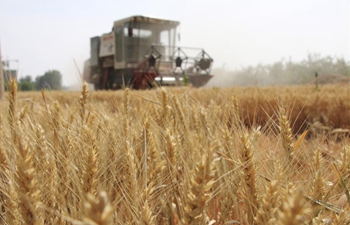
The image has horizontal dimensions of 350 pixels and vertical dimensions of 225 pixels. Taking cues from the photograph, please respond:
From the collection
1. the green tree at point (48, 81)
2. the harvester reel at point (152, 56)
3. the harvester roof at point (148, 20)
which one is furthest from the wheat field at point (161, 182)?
the harvester roof at point (148, 20)

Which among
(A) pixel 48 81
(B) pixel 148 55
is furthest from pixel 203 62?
(A) pixel 48 81

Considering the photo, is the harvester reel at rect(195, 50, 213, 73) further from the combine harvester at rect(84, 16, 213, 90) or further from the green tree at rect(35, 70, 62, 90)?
the green tree at rect(35, 70, 62, 90)

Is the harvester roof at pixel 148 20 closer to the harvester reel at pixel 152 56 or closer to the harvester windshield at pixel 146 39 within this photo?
the harvester windshield at pixel 146 39

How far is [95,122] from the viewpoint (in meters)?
1.19

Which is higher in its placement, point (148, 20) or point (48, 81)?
point (148, 20)

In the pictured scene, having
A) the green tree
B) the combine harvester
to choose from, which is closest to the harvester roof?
the combine harvester

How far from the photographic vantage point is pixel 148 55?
37.5ft

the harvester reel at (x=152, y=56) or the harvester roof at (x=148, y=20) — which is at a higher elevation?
the harvester roof at (x=148, y=20)

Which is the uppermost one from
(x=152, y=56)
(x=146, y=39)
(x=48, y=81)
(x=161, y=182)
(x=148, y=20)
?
(x=148, y=20)

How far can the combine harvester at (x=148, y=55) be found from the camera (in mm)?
10836

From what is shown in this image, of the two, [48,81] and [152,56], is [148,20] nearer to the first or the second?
[152,56]

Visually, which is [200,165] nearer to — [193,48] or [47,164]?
[47,164]

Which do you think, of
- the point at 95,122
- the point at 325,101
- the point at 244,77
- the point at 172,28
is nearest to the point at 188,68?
the point at 172,28

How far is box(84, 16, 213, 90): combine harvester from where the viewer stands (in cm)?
1084
